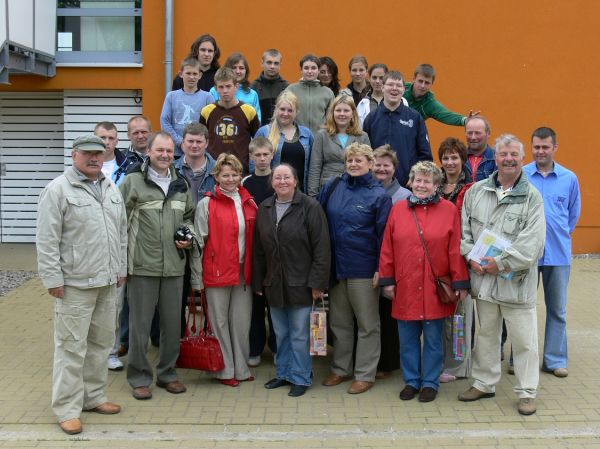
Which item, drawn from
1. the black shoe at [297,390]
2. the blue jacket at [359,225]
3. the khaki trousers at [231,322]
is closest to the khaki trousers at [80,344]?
the khaki trousers at [231,322]

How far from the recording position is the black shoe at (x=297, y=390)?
573cm

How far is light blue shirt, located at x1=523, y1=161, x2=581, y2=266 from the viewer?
20.1 ft

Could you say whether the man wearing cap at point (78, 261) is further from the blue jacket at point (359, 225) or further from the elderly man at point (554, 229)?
the elderly man at point (554, 229)

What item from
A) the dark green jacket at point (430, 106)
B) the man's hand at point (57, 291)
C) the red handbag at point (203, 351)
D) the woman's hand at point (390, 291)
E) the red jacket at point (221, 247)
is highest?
the dark green jacket at point (430, 106)

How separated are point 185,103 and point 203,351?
9.27 feet

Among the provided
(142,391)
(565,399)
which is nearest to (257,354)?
(142,391)

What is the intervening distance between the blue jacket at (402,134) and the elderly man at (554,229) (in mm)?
1167

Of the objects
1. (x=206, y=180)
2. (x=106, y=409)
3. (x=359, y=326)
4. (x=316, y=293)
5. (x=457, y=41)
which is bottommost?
(x=106, y=409)

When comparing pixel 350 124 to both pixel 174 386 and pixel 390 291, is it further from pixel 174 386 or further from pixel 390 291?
pixel 174 386

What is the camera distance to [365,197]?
570 centimetres

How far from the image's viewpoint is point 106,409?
209 inches

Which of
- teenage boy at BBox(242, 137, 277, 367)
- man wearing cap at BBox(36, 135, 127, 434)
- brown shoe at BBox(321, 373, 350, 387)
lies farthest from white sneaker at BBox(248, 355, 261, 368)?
man wearing cap at BBox(36, 135, 127, 434)

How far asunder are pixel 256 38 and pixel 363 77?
3.72 m

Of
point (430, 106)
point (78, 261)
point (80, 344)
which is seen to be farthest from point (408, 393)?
point (430, 106)
